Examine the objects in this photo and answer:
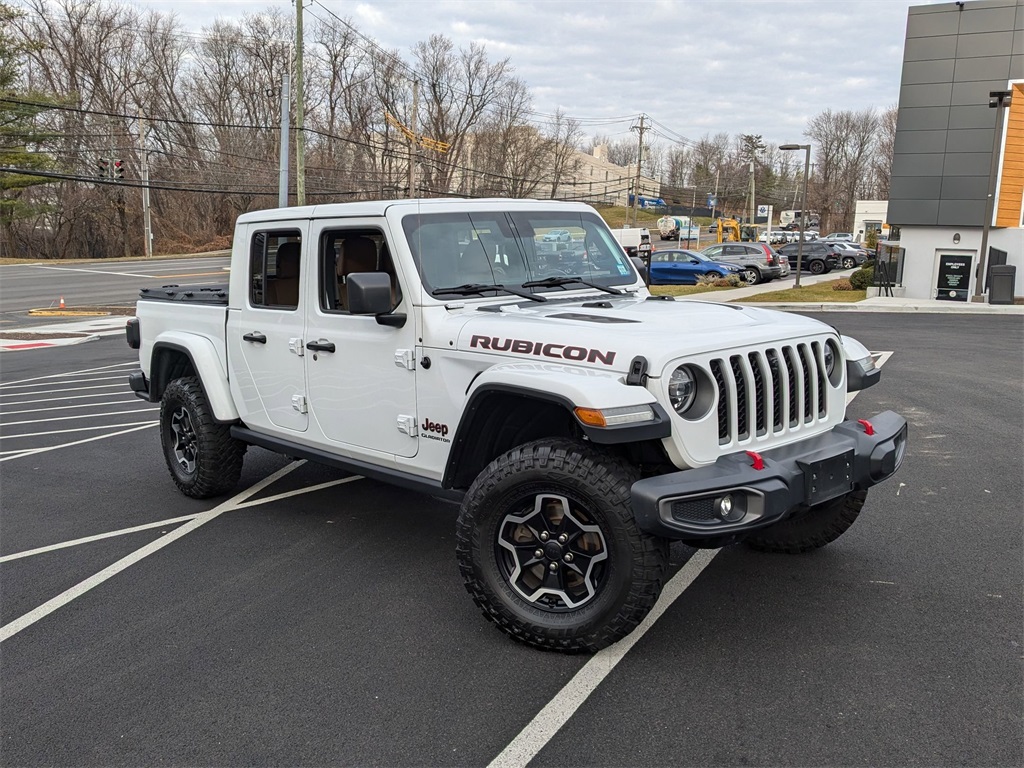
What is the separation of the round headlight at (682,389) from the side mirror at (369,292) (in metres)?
1.48

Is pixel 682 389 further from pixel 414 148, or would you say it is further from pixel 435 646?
pixel 414 148

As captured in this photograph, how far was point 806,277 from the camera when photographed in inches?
1486

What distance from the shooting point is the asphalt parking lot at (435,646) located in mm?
3072

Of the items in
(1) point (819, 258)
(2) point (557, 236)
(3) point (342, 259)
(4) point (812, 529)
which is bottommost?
(4) point (812, 529)

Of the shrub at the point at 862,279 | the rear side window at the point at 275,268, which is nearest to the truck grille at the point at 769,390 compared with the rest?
the rear side window at the point at 275,268

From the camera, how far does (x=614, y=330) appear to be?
372 centimetres

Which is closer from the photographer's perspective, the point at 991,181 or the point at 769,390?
the point at 769,390

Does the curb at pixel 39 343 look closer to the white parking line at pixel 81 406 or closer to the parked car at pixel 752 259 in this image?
the white parking line at pixel 81 406

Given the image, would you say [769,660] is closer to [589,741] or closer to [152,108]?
[589,741]

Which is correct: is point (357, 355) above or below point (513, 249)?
below

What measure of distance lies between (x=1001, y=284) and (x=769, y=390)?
74.3ft

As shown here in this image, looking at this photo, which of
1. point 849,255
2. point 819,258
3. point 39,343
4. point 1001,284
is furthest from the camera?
point 849,255

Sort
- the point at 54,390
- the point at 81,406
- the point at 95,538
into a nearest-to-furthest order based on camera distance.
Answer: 1. the point at 95,538
2. the point at 81,406
3. the point at 54,390

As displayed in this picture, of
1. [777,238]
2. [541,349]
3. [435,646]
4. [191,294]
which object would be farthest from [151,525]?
[777,238]
